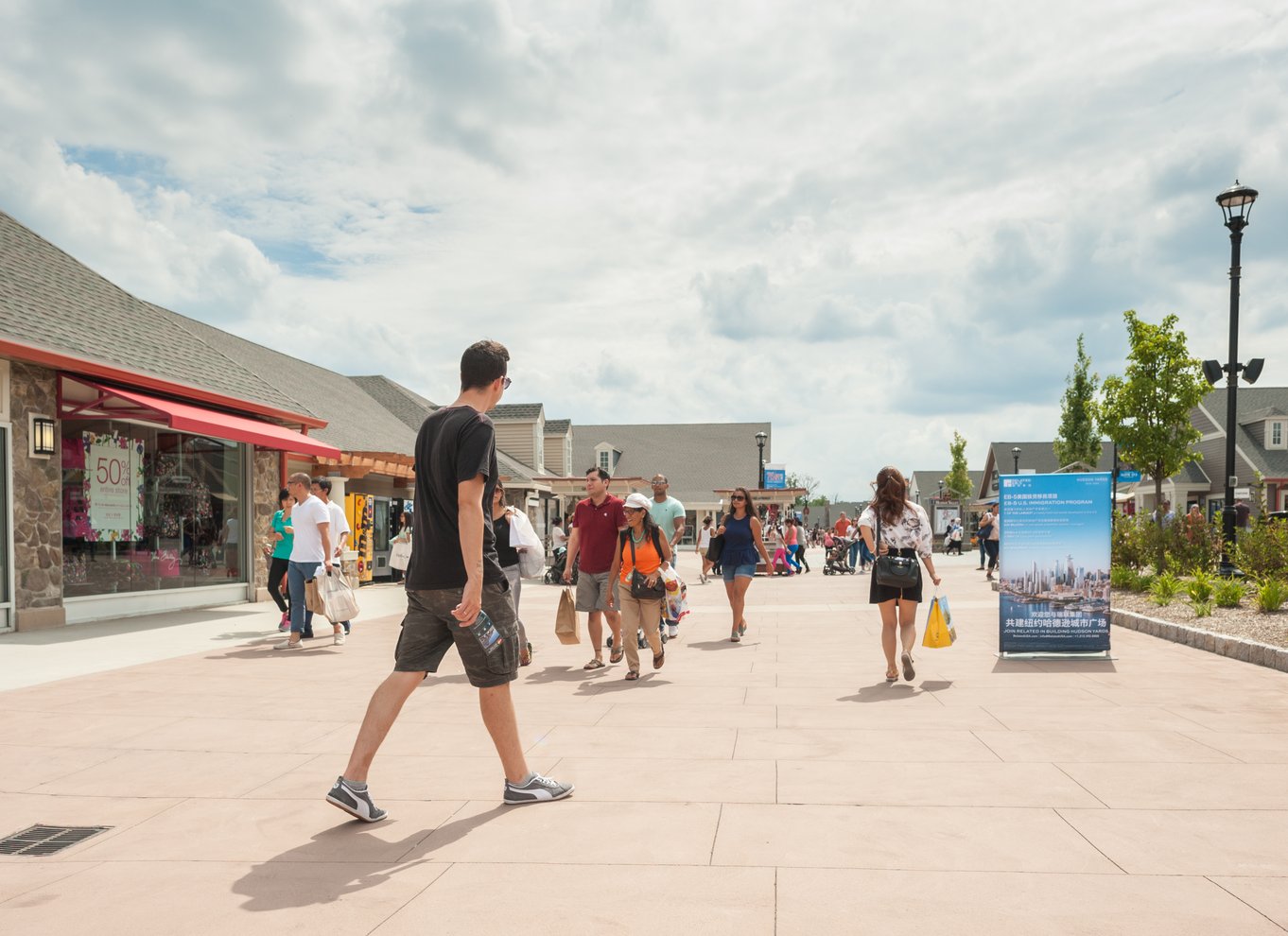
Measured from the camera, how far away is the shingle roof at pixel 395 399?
34312 millimetres

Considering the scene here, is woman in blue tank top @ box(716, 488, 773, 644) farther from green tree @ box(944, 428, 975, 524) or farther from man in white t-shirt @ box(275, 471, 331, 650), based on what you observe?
green tree @ box(944, 428, 975, 524)

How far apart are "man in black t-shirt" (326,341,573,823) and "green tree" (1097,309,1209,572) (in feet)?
99.6

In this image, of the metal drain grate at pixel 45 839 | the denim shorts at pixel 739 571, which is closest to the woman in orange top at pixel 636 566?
the denim shorts at pixel 739 571

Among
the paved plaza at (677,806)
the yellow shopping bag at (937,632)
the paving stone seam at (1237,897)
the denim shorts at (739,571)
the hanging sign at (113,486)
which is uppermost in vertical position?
the hanging sign at (113,486)

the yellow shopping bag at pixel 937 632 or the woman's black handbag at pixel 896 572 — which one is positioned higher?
the woman's black handbag at pixel 896 572

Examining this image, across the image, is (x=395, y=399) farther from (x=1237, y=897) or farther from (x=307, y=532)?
(x=1237, y=897)

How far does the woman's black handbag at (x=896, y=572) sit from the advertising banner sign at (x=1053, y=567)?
1.82 meters

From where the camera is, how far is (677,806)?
475 cm

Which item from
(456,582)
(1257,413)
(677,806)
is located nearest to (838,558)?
(677,806)

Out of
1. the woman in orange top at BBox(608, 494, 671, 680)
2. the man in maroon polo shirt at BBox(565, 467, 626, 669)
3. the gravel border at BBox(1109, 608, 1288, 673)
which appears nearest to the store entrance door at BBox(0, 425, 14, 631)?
the man in maroon polo shirt at BBox(565, 467, 626, 669)

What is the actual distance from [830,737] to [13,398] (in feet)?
34.5

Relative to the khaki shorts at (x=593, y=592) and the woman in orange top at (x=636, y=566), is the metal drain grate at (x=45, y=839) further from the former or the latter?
the khaki shorts at (x=593, y=592)

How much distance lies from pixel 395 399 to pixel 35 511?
900 inches

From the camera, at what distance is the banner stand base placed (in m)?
9.83
